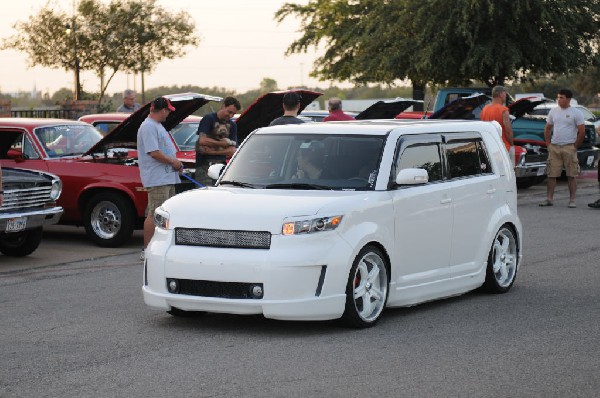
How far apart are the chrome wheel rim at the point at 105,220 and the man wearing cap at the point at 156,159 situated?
195 cm

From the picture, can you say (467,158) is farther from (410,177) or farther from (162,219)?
(162,219)

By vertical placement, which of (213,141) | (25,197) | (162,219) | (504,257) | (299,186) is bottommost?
(504,257)

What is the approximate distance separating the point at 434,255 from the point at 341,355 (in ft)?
7.18

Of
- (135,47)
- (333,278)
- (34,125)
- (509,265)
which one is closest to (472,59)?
(135,47)

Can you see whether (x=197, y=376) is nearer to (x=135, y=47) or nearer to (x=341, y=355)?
(x=341, y=355)

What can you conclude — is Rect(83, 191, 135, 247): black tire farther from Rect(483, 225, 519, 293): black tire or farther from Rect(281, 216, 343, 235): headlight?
Rect(281, 216, 343, 235): headlight

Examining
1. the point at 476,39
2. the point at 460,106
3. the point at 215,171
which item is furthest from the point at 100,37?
the point at 215,171

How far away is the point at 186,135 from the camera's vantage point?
19.2 m

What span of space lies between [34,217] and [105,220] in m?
1.77

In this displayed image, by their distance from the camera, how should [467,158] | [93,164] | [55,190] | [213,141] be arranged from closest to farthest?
[467,158] → [55,190] → [213,141] → [93,164]

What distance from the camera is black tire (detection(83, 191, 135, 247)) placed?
15516 mm

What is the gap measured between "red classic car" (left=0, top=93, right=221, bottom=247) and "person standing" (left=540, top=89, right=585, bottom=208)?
7.17 meters

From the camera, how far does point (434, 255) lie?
33.5ft

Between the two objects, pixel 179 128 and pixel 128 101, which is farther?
pixel 128 101
